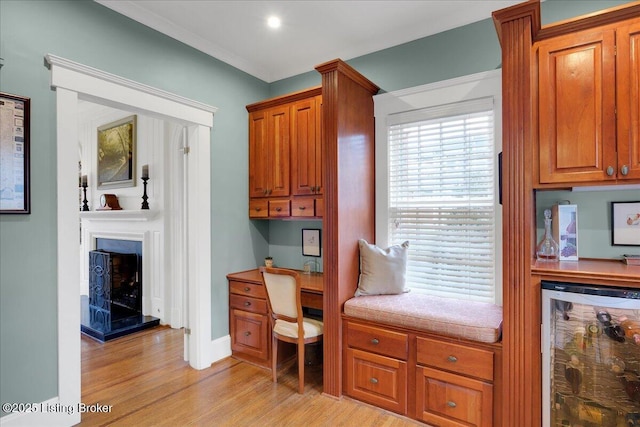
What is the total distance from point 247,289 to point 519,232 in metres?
2.35

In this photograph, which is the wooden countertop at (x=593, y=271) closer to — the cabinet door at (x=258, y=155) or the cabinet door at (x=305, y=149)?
the cabinet door at (x=305, y=149)

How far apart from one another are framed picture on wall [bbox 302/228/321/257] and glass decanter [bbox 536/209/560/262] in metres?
1.95

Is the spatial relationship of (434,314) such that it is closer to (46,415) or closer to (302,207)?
(302,207)

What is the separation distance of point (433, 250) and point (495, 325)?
2.90 ft

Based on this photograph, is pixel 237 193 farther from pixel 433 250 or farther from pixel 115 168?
pixel 115 168

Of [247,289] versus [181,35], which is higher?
[181,35]

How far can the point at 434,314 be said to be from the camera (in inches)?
87.3

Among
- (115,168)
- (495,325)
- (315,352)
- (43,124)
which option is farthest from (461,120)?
(115,168)

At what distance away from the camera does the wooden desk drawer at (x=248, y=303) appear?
3.13 m

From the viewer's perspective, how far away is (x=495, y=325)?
203 centimetres

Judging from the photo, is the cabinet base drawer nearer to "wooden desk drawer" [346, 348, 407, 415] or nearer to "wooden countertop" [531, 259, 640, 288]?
"wooden desk drawer" [346, 348, 407, 415]

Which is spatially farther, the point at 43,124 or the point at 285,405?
the point at 285,405

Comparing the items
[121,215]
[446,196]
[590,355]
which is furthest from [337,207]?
[121,215]

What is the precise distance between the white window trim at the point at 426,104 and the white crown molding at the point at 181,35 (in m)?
1.45
